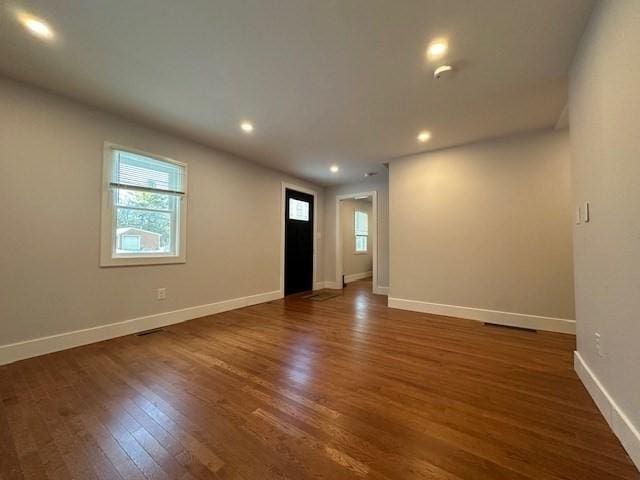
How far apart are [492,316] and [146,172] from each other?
15.9 feet

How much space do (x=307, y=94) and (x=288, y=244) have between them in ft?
10.7

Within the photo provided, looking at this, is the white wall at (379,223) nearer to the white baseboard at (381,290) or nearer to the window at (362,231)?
the white baseboard at (381,290)

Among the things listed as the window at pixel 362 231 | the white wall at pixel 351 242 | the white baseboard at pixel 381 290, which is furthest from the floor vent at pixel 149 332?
the window at pixel 362 231

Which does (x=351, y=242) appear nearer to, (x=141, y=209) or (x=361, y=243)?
(x=361, y=243)

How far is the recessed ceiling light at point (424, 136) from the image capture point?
3255 mm

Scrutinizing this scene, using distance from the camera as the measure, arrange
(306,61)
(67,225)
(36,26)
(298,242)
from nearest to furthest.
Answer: (36,26)
(306,61)
(67,225)
(298,242)

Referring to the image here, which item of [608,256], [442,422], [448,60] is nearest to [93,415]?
[442,422]

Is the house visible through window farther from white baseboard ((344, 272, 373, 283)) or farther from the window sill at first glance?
white baseboard ((344, 272, 373, 283))

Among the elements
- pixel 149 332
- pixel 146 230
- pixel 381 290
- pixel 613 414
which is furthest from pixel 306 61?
pixel 381 290

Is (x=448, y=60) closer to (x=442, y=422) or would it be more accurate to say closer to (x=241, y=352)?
(x=442, y=422)

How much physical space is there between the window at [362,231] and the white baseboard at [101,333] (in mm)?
4572

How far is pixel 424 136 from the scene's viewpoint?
335cm

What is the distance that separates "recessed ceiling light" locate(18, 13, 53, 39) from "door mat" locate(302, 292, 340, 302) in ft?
14.4

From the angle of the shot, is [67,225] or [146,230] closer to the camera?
[67,225]
